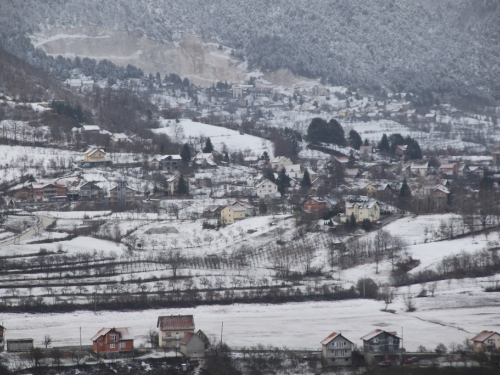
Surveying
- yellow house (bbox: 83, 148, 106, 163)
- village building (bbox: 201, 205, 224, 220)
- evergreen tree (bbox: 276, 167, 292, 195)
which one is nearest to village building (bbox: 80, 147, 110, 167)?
yellow house (bbox: 83, 148, 106, 163)

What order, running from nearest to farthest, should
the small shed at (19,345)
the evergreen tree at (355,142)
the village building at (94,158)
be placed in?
the small shed at (19,345) → the village building at (94,158) → the evergreen tree at (355,142)

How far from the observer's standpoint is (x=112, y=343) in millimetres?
40812

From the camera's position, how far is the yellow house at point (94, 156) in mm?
79812

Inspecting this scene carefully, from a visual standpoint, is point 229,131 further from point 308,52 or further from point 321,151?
point 308,52

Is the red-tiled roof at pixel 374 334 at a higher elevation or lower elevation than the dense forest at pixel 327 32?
lower

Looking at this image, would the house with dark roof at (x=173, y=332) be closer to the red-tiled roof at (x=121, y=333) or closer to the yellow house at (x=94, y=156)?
the red-tiled roof at (x=121, y=333)

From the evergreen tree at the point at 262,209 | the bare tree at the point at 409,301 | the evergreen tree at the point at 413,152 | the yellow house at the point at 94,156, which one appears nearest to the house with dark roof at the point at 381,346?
the bare tree at the point at 409,301

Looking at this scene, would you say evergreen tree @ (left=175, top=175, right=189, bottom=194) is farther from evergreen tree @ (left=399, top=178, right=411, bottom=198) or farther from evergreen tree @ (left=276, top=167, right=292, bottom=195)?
evergreen tree @ (left=399, top=178, right=411, bottom=198)

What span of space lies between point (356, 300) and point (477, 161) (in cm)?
4617

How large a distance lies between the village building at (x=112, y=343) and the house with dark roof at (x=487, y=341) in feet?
43.2

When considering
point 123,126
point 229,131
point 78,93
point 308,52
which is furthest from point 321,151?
point 308,52

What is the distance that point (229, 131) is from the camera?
325 feet

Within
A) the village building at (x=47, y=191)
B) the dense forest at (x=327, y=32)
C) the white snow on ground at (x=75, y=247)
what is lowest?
the white snow on ground at (x=75, y=247)

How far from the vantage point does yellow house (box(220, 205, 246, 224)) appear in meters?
66.7
